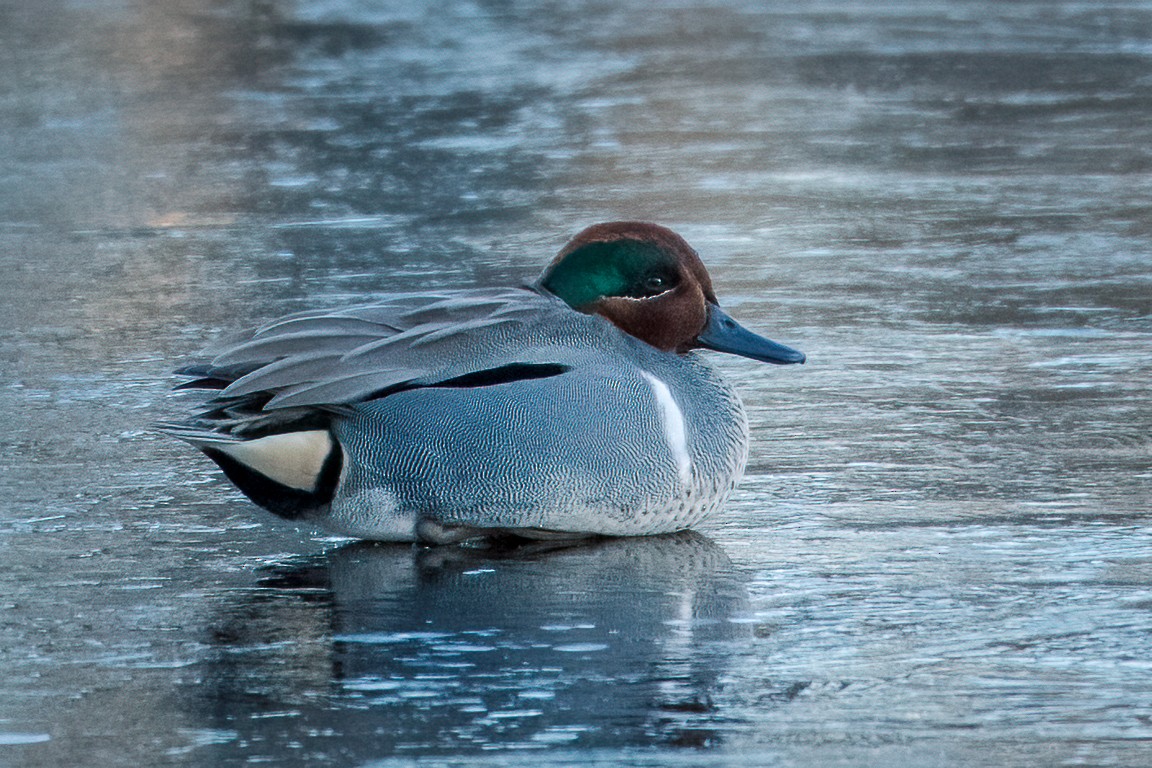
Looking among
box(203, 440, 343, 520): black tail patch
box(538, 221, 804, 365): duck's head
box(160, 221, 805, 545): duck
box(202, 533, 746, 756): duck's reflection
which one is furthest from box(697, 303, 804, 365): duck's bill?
box(203, 440, 343, 520): black tail patch

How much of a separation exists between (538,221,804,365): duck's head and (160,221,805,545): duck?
161mm

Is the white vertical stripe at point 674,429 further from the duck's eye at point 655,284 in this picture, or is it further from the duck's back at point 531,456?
the duck's eye at point 655,284

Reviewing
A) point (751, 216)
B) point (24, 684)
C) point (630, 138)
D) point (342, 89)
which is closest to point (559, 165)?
point (630, 138)

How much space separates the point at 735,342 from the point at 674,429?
1.64 ft

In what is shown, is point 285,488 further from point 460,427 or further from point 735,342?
point 735,342

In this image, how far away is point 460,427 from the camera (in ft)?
15.3

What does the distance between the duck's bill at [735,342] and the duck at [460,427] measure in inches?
12.4

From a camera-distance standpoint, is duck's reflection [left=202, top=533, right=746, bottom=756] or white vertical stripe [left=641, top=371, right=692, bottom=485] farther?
white vertical stripe [left=641, top=371, right=692, bottom=485]

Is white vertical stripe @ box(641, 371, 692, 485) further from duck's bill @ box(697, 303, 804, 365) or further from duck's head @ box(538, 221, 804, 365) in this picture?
duck's bill @ box(697, 303, 804, 365)

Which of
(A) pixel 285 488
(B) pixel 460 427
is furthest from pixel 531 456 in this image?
(A) pixel 285 488

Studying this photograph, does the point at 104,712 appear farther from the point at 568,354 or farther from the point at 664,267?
the point at 664,267

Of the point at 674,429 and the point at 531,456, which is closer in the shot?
the point at 531,456

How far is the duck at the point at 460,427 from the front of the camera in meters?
4.63

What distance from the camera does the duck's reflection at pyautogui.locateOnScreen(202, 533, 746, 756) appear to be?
363cm
